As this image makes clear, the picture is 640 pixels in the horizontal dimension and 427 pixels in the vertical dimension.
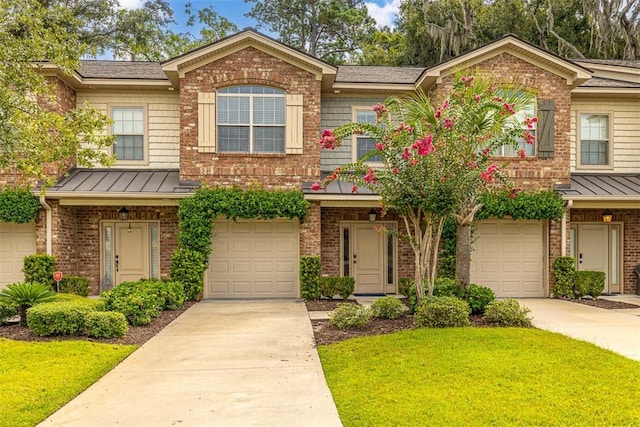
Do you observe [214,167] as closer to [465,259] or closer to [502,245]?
[465,259]

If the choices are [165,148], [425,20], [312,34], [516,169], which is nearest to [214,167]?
[165,148]

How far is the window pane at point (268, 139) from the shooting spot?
11773 mm

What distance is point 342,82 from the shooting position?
12.5 metres

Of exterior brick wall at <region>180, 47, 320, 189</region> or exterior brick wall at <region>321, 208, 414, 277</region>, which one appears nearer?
exterior brick wall at <region>180, 47, 320, 189</region>

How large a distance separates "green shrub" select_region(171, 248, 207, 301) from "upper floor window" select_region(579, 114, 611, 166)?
36.6 feet

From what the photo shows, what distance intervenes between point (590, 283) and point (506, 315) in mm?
5164

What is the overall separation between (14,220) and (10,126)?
4.87 m

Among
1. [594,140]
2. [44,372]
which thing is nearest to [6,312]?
[44,372]

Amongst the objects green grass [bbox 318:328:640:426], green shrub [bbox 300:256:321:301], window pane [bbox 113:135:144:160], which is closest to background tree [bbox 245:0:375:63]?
window pane [bbox 113:135:144:160]

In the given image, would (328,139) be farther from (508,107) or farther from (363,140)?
(363,140)

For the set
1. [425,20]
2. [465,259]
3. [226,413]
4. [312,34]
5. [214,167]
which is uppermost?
[312,34]

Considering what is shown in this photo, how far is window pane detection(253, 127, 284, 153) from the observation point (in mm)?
11773

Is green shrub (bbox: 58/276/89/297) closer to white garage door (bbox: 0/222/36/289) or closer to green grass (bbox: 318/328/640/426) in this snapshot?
white garage door (bbox: 0/222/36/289)

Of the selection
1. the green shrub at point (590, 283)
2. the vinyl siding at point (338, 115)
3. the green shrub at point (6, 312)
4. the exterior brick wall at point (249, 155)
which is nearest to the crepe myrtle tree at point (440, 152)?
the exterior brick wall at point (249, 155)
